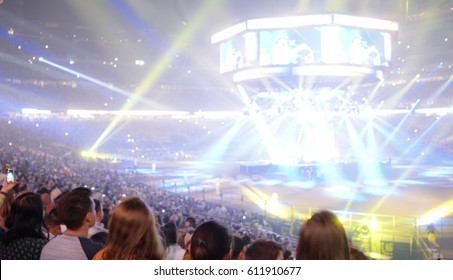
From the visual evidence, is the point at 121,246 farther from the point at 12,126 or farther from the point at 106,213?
the point at 12,126

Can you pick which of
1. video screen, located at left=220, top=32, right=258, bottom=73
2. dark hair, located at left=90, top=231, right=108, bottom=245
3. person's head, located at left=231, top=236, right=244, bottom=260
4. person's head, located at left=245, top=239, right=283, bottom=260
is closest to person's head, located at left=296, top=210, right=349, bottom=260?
person's head, located at left=245, top=239, right=283, bottom=260

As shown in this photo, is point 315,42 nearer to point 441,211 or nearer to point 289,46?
point 289,46

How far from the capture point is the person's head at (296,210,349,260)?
2764 mm

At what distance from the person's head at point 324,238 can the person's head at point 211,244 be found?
536 millimetres

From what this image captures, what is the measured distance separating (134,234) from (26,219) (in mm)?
1311

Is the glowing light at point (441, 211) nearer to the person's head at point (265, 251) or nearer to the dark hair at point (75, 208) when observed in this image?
the person's head at point (265, 251)

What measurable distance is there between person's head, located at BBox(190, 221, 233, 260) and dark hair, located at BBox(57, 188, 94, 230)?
39.4 inches

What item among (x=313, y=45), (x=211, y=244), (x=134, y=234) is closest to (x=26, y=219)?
(x=134, y=234)

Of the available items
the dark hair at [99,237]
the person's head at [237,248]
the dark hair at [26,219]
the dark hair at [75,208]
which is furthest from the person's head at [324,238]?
the dark hair at [99,237]

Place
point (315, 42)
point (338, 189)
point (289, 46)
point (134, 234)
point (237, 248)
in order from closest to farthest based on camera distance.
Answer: point (134, 234)
point (237, 248)
point (338, 189)
point (315, 42)
point (289, 46)

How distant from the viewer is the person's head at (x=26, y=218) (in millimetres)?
3844

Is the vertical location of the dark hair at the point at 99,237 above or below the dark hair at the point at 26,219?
below

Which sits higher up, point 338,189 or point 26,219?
point 26,219

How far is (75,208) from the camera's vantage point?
369 cm
